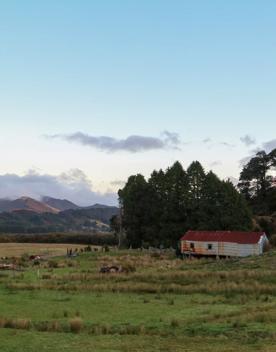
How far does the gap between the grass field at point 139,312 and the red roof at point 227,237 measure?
3171cm

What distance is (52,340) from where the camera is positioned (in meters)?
18.1

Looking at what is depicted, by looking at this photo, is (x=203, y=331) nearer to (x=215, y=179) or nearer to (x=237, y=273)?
(x=237, y=273)

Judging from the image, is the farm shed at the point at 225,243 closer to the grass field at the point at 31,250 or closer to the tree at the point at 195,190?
the tree at the point at 195,190

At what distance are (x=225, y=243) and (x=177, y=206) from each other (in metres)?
21.2

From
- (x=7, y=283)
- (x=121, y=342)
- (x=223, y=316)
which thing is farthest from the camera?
(x=7, y=283)

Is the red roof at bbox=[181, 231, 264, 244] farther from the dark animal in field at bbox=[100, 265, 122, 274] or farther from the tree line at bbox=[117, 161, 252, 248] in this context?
the dark animal in field at bbox=[100, 265, 122, 274]

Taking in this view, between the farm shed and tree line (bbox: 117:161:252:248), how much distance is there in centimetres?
1275

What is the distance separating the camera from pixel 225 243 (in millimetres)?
75188

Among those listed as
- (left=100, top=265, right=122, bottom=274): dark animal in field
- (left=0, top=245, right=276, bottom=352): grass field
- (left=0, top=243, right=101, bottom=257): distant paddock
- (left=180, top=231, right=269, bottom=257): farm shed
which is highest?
(left=180, top=231, right=269, bottom=257): farm shed

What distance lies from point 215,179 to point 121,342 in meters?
78.7

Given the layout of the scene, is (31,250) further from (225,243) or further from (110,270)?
(110,270)

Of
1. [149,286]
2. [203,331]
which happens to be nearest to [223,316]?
[203,331]

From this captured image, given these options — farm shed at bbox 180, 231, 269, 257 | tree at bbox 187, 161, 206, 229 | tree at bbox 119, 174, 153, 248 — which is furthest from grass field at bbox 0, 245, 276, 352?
tree at bbox 119, 174, 153, 248

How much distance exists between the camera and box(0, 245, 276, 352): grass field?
17875mm
